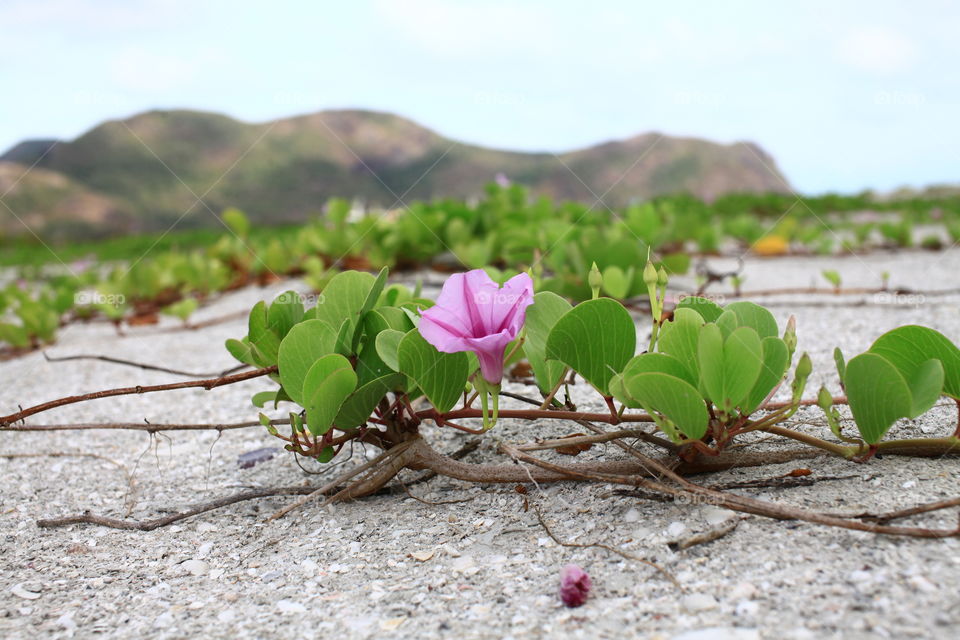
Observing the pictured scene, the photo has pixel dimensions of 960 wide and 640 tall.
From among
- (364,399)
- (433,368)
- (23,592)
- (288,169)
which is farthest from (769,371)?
(288,169)

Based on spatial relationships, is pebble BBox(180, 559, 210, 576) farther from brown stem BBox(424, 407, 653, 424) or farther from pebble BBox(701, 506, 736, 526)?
pebble BBox(701, 506, 736, 526)

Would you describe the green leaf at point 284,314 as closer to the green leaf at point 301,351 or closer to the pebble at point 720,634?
the green leaf at point 301,351

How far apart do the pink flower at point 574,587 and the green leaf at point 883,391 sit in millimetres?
453

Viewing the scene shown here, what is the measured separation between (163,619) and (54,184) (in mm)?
10221

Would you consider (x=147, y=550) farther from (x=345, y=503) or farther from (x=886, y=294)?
(x=886, y=294)

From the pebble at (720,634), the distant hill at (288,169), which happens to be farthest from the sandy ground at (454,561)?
the distant hill at (288,169)

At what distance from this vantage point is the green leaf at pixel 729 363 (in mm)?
1027

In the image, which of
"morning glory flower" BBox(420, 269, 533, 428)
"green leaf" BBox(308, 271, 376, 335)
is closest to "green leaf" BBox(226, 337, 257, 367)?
"green leaf" BBox(308, 271, 376, 335)

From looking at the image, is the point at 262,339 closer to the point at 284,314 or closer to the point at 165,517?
the point at 284,314

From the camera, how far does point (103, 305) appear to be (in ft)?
10.3

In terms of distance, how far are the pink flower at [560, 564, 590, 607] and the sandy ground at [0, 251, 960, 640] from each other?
1 cm

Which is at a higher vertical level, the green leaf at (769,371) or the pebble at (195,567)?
the green leaf at (769,371)

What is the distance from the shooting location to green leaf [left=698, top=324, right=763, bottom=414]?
1027 millimetres

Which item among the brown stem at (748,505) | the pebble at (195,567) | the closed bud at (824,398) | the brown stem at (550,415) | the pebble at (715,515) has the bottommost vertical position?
the pebble at (195,567)
